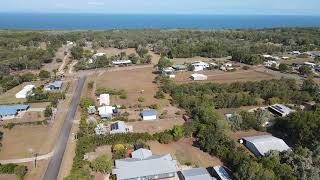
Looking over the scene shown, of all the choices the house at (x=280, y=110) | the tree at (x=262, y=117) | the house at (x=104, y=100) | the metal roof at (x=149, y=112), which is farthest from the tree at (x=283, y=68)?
the house at (x=104, y=100)

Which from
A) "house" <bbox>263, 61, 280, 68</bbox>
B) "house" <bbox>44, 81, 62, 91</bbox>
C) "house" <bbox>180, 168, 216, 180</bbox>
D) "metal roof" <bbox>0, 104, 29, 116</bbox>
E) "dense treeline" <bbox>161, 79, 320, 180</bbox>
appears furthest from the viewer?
"house" <bbox>263, 61, 280, 68</bbox>

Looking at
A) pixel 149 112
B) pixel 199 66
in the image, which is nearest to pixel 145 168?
pixel 149 112

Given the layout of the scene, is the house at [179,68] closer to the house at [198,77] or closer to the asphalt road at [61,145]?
the house at [198,77]

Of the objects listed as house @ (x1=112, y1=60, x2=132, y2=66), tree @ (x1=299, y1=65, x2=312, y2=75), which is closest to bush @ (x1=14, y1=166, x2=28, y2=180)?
house @ (x1=112, y1=60, x2=132, y2=66)

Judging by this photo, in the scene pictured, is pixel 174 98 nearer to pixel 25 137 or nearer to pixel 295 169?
pixel 25 137

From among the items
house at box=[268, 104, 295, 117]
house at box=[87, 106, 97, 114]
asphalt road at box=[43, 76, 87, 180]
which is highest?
house at box=[268, 104, 295, 117]

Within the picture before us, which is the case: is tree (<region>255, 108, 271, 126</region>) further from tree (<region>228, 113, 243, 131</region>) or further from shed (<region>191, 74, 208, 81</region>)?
shed (<region>191, 74, 208, 81</region>)

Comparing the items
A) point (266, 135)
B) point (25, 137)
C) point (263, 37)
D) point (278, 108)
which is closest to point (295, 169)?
point (266, 135)
